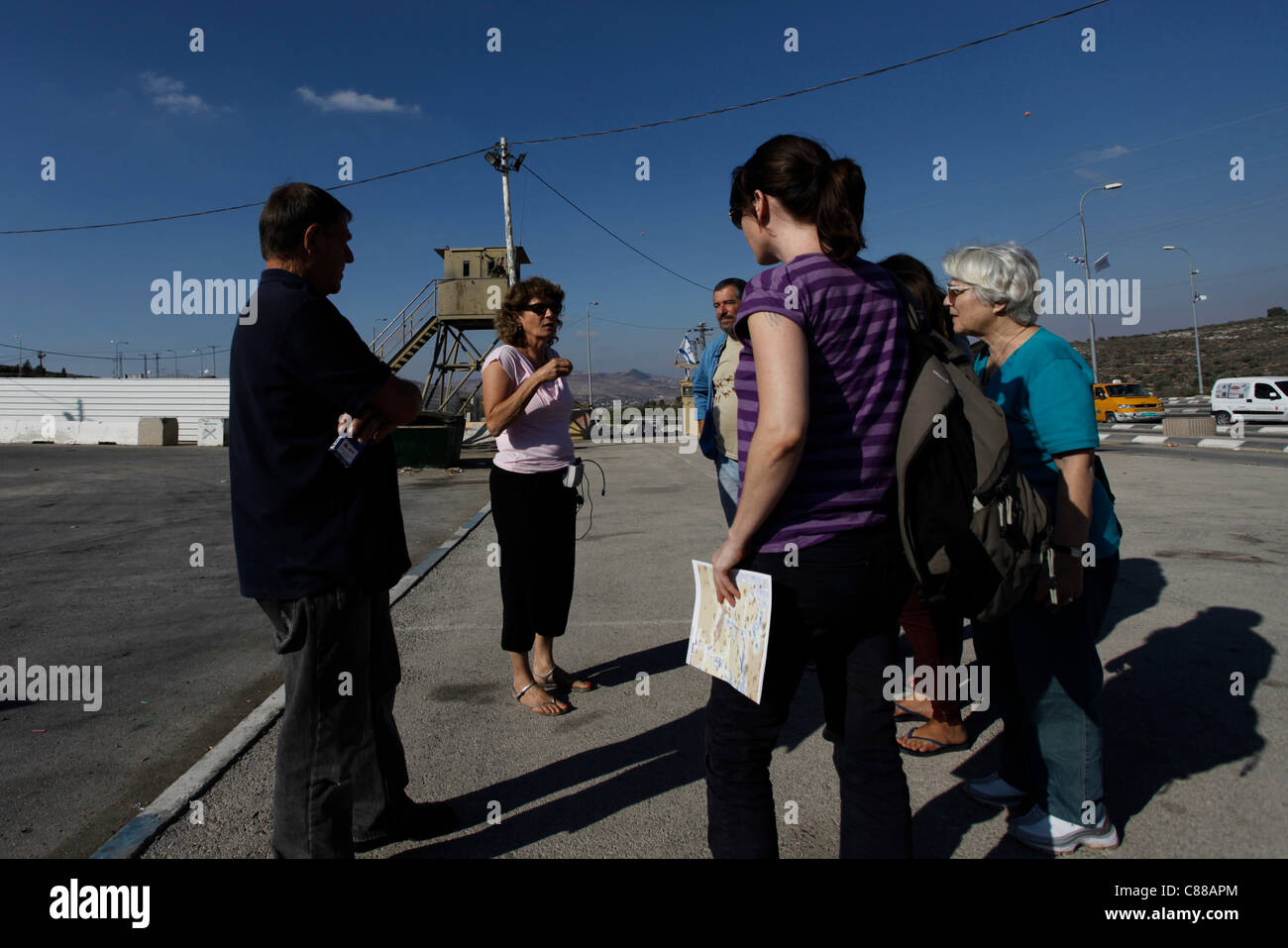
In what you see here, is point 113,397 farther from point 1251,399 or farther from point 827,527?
point 1251,399

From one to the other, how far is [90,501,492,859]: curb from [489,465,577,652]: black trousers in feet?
3.71

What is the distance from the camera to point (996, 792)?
9.61 ft

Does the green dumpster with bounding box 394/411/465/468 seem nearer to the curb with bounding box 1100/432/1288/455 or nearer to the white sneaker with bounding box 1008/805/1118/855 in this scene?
the curb with bounding box 1100/432/1288/455

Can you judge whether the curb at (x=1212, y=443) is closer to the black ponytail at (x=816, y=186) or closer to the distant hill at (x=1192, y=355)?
the black ponytail at (x=816, y=186)

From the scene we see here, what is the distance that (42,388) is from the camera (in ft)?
135

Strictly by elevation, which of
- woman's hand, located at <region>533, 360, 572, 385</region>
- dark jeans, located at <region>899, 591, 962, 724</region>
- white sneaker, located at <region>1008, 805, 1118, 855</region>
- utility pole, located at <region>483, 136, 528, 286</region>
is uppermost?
utility pole, located at <region>483, 136, 528, 286</region>

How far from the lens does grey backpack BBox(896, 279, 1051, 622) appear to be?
75.2 inches

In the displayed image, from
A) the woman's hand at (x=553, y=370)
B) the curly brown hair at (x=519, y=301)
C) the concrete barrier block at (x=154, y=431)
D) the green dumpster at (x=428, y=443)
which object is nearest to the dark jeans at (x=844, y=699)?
the woman's hand at (x=553, y=370)

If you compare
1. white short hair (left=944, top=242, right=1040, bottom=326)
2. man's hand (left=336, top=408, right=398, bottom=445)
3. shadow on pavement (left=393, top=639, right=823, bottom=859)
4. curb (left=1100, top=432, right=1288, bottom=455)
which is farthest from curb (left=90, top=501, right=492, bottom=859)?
curb (left=1100, top=432, right=1288, bottom=455)

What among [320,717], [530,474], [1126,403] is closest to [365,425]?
[320,717]

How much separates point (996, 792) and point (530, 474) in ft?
8.03

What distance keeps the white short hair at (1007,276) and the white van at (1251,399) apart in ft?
104

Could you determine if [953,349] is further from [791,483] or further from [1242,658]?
[1242,658]
